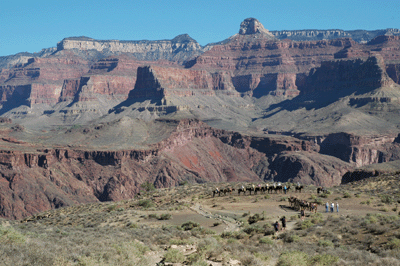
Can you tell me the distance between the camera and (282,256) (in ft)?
102

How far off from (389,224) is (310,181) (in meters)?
140

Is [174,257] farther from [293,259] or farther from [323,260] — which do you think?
[323,260]

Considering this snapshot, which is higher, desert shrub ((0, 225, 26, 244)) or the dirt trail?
desert shrub ((0, 225, 26, 244))

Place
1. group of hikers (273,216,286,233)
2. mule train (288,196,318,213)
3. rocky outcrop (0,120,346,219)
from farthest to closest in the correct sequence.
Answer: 1. rocky outcrop (0,120,346,219)
2. mule train (288,196,318,213)
3. group of hikers (273,216,286,233)

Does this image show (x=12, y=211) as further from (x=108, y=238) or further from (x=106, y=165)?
(x=108, y=238)

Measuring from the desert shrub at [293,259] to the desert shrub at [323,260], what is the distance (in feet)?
1.31

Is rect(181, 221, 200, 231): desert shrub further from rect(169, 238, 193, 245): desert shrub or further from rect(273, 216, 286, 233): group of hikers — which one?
rect(169, 238, 193, 245): desert shrub

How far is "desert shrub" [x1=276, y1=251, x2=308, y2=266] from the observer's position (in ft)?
98.6

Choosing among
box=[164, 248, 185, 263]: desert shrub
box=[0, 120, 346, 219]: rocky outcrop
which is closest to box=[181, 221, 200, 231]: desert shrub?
box=[164, 248, 185, 263]: desert shrub

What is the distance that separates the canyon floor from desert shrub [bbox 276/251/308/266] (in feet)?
0.18

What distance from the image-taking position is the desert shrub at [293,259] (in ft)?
98.6

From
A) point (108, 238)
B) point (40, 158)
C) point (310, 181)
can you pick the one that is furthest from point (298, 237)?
point (310, 181)

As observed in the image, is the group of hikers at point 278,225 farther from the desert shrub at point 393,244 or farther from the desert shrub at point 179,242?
the desert shrub at point 393,244

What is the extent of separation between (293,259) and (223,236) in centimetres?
1064
